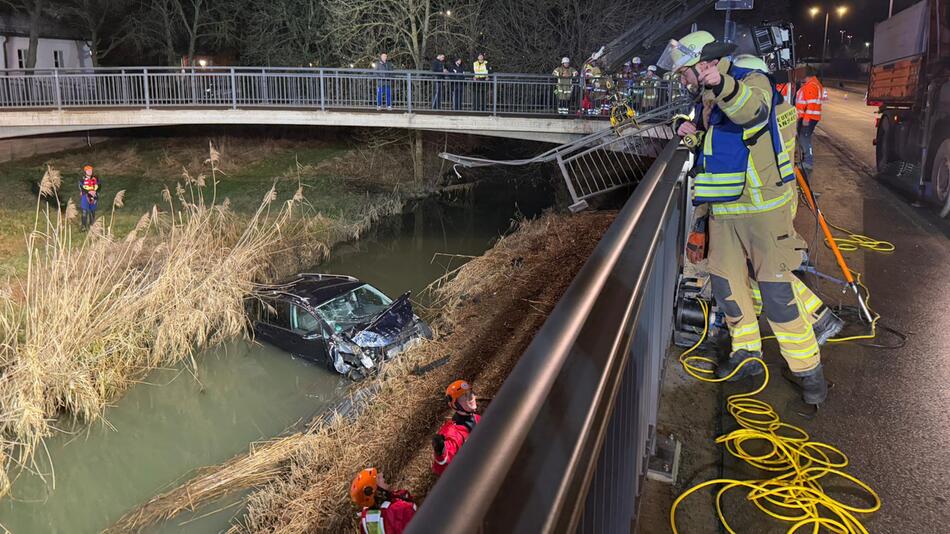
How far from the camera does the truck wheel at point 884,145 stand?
14.3 m

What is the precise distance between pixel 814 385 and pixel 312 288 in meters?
9.58

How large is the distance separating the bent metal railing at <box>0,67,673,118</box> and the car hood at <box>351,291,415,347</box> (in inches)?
343

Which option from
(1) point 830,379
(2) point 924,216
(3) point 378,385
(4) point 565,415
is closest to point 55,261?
(3) point 378,385

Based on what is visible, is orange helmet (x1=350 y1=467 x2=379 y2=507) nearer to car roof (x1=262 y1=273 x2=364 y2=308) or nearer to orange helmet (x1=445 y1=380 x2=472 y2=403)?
orange helmet (x1=445 y1=380 x2=472 y2=403)

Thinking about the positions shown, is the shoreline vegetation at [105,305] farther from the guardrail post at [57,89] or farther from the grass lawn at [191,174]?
the guardrail post at [57,89]

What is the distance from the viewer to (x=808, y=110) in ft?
43.3

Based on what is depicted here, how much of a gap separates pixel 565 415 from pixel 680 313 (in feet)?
13.1

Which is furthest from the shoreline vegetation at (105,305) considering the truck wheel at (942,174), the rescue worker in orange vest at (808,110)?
the truck wheel at (942,174)

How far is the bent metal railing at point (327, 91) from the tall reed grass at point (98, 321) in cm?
739

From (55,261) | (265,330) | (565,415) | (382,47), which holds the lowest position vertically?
(265,330)

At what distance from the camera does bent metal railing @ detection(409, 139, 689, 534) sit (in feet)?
2.88

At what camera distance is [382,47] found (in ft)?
79.5

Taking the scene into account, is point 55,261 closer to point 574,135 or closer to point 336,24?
point 574,135

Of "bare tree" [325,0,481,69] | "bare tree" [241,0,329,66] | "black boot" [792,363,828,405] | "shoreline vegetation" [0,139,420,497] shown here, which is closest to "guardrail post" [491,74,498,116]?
"bare tree" [325,0,481,69]
